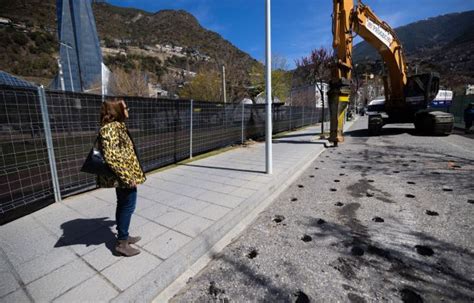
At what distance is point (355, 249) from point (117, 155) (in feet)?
8.72

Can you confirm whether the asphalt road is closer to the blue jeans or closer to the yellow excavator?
the blue jeans

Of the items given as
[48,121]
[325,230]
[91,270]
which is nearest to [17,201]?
[48,121]

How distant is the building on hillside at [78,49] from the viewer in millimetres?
27891

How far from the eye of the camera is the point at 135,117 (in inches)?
217

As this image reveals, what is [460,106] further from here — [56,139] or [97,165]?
[56,139]

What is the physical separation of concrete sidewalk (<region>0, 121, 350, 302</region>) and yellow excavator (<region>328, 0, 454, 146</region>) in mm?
6201

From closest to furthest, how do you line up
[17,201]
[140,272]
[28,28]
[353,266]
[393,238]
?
[140,272]
[353,266]
[393,238]
[17,201]
[28,28]

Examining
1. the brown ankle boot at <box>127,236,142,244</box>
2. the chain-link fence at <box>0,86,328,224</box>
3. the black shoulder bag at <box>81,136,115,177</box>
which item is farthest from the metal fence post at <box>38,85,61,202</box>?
the black shoulder bag at <box>81,136,115,177</box>

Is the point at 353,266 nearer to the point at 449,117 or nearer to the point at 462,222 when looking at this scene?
the point at 462,222

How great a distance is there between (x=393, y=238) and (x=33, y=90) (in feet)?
17.5

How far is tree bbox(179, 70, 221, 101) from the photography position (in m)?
28.0

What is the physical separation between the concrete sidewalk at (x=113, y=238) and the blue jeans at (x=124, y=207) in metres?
0.27

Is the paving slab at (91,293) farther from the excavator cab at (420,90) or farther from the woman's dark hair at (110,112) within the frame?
the excavator cab at (420,90)

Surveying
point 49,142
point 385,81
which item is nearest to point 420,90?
point 385,81
